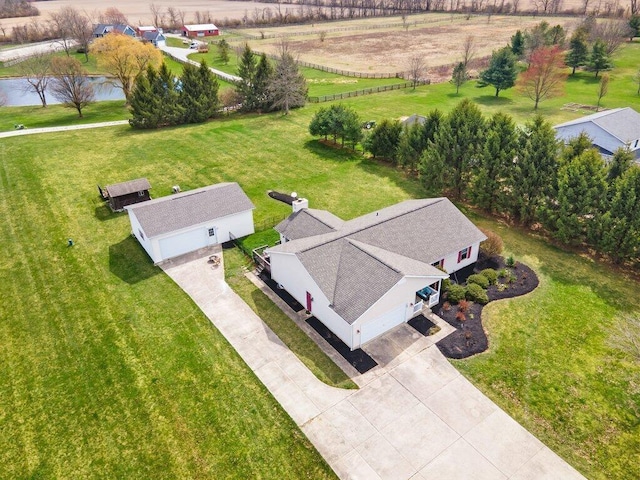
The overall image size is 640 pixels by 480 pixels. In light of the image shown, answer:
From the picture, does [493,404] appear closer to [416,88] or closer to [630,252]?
[630,252]

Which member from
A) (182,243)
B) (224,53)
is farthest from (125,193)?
(224,53)

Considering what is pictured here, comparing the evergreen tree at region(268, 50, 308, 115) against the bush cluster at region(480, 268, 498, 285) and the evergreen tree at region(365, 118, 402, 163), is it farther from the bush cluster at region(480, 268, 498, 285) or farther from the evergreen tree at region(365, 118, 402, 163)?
the bush cluster at region(480, 268, 498, 285)

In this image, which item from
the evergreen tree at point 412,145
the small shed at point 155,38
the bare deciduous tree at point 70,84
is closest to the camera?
the evergreen tree at point 412,145

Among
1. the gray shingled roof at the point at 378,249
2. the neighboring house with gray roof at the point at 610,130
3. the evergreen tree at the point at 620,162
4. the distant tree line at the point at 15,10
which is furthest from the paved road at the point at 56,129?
the distant tree line at the point at 15,10

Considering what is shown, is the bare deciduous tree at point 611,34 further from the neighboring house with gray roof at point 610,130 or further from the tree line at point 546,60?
the neighboring house with gray roof at point 610,130

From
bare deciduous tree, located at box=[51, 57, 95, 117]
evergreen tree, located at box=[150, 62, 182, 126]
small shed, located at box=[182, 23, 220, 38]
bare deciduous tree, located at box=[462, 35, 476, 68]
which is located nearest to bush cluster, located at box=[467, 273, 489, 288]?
evergreen tree, located at box=[150, 62, 182, 126]

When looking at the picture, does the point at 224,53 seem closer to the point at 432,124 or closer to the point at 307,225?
the point at 432,124
